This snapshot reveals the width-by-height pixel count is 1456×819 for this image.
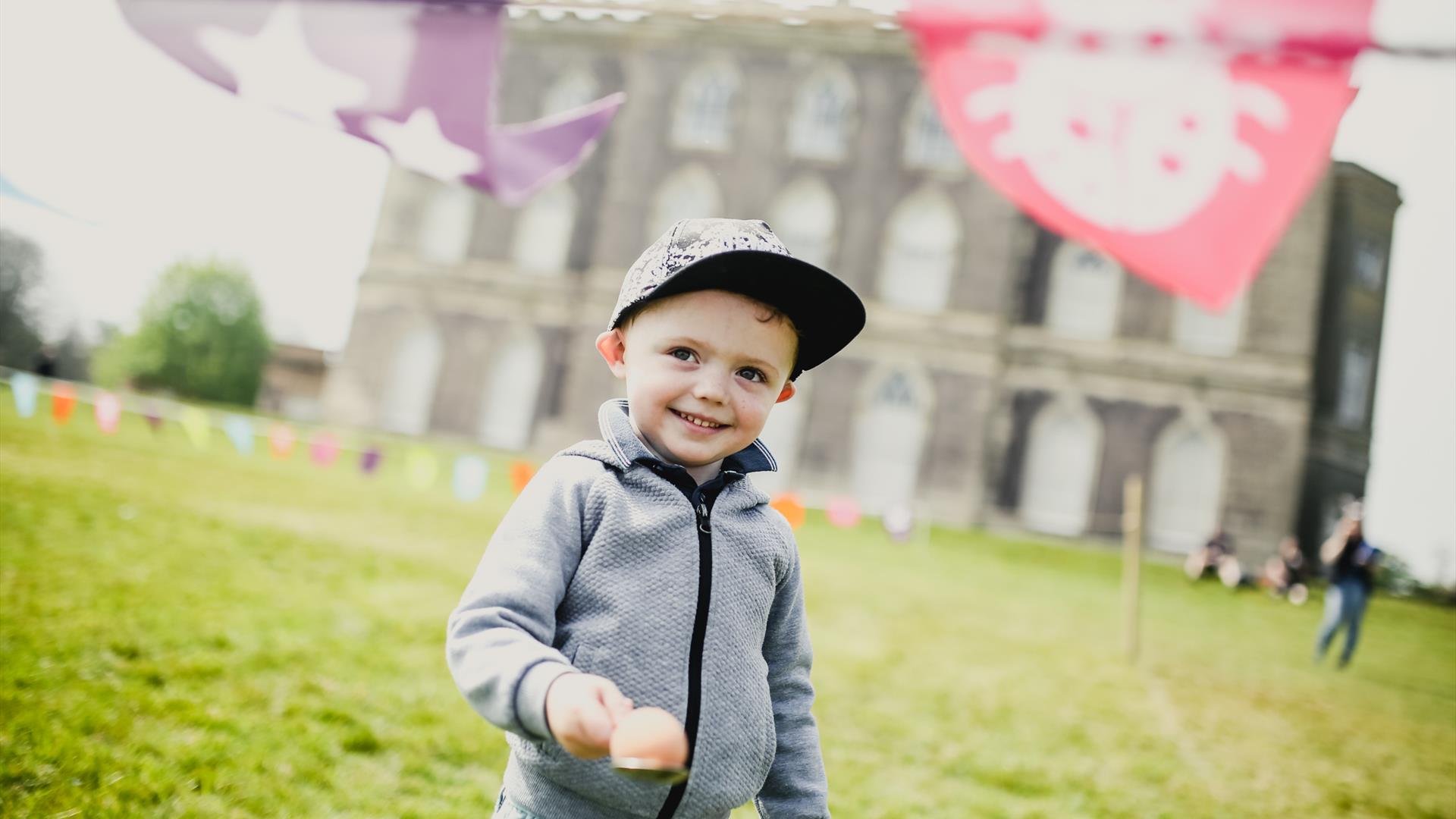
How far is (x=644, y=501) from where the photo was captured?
147 centimetres

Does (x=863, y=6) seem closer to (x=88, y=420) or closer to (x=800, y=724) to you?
(x=800, y=724)

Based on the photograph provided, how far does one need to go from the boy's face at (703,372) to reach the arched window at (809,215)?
21148 mm

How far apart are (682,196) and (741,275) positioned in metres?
22.1

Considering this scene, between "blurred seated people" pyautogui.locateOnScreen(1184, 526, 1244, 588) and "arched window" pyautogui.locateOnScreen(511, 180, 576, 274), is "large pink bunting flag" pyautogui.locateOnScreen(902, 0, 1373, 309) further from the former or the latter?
"arched window" pyautogui.locateOnScreen(511, 180, 576, 274)

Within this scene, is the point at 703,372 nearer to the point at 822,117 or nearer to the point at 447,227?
the point at 822,117

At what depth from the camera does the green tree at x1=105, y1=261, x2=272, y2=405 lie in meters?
41.2

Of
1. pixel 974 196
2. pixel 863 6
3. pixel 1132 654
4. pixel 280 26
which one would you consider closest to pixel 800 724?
pixel 863 6

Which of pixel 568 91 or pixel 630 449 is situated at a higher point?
pixel 568 91

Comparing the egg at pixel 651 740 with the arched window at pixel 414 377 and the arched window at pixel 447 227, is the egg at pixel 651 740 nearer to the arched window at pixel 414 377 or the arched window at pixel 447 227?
the arched window at pixel 414 377

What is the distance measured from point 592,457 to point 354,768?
6.88 ft

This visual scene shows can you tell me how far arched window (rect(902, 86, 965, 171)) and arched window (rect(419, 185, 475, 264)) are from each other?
468 inches

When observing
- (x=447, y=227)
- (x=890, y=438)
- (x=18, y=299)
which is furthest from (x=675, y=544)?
(x=447, y=227)

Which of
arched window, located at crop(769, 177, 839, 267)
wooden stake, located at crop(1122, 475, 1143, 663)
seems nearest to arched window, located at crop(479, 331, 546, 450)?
arched window, located at crop(769, 177, 839, 267)

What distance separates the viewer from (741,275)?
56.6 inches
